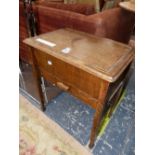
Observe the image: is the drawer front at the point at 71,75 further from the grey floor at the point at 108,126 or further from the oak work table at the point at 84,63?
the grey floor at the point at 108,126

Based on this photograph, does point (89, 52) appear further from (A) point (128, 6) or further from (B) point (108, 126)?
(A) point (128, 6)

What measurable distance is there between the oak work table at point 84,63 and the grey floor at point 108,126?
23cm

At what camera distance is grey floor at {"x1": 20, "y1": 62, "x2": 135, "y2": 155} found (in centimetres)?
116

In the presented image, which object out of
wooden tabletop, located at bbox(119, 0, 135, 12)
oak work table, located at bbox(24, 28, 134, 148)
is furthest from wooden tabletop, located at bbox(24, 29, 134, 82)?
wooden tabletop, located at bbox(119, 0, 135, 12)

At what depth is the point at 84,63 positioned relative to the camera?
72 centimetres

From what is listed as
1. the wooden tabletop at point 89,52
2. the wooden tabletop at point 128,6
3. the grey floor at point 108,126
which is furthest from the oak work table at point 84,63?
the wooden tabletop at point 128,6

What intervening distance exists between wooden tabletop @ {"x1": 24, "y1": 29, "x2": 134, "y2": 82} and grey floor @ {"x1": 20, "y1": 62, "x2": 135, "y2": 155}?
0.72 metres

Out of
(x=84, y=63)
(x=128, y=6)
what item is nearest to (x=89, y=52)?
(x=84, y=63)

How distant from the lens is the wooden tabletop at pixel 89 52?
27.6 inches

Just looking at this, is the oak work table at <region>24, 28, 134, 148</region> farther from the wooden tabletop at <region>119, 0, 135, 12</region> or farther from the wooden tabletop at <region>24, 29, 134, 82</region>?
the wooden tabletop at <region>119, 0, 135, 12</region>

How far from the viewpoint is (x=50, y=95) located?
61.3 inches
